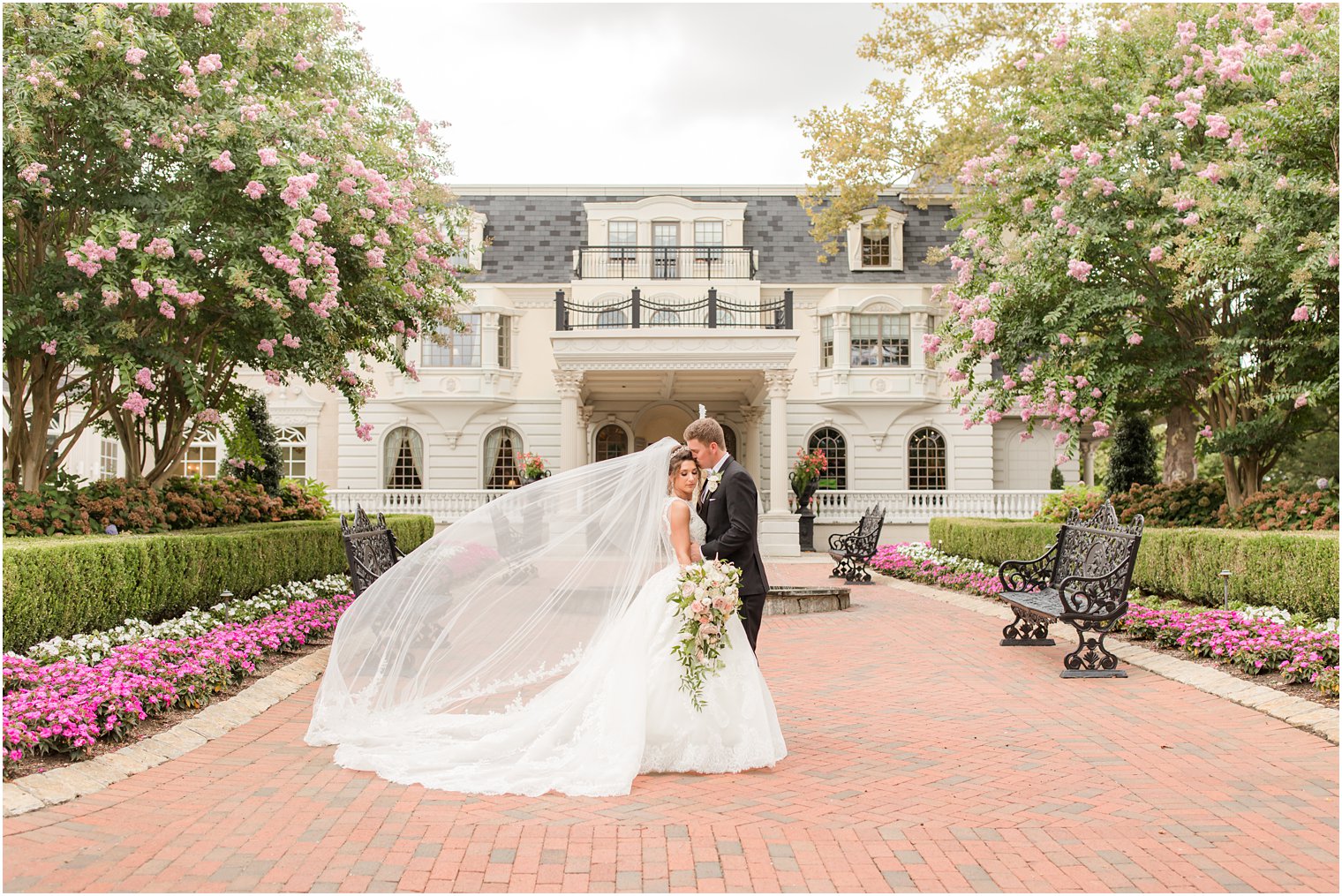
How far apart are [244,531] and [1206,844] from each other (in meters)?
9.69

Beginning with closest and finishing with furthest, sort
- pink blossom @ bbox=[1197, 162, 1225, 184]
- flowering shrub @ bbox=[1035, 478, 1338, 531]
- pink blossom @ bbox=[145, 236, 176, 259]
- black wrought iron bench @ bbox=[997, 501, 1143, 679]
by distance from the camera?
black wrought iron bench @ bbox=[997, 501, 1143, 679] < pink blossom @ bbox=[145, 236, 176, 259] < pink blossom @ bbox=[1197, 162, 1225, 184] < flowering shrub @ bbox=[1035, 478, 1338, 531]

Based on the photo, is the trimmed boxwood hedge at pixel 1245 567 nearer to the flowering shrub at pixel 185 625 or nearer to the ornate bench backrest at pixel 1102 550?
the ornate bench backrest at pixel 1102 550

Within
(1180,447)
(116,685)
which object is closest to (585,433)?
(1180,447)

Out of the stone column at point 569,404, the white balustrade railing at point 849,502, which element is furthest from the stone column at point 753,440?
the stone column at point 569,404

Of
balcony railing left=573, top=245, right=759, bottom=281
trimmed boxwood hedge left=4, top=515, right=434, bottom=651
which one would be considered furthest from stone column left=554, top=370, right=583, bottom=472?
trimmed boxwood hedge left=4, top=515, right=434, bottom=651

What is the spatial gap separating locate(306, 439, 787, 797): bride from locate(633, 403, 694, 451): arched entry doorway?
79.4 ft

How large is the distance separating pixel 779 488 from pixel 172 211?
1641cm

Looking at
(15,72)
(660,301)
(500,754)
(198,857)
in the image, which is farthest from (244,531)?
(660,301)

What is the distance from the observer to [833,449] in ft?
97.3

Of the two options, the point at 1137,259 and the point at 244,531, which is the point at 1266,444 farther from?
the point at 244,531

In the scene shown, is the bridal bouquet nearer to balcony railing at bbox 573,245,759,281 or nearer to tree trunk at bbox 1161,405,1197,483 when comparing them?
tree trunk at bbox 1161,405,1197,483

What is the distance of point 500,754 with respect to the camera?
18.9 ft

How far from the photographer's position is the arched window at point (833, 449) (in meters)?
29.6

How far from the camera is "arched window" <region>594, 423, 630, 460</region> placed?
3144cm
